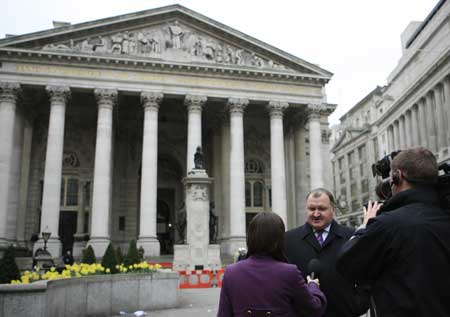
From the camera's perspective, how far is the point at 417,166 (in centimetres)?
317

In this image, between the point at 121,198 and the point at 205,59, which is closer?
the point at 205,59

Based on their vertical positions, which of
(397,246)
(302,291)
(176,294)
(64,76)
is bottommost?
(176,294)

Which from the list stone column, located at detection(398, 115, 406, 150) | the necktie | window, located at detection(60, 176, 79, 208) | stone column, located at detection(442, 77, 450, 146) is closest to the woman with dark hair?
the necktie

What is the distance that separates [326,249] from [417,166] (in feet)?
6.88

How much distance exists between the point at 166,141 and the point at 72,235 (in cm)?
1179

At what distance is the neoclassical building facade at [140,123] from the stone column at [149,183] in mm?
74

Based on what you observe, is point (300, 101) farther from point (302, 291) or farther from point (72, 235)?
point (302, 291)

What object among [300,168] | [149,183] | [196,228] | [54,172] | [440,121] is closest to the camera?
[196,228]

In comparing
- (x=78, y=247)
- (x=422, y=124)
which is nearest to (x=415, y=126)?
(x=422, y=124)

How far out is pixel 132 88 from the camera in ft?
113

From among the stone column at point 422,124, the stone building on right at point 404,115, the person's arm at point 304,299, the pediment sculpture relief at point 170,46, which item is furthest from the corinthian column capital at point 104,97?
the stone column at point 422,124

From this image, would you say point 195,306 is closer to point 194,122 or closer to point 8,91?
point 194,122

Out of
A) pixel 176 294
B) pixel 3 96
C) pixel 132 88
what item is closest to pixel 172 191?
pixel 132 88

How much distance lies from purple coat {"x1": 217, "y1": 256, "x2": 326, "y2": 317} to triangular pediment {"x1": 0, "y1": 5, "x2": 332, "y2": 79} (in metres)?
33.0
